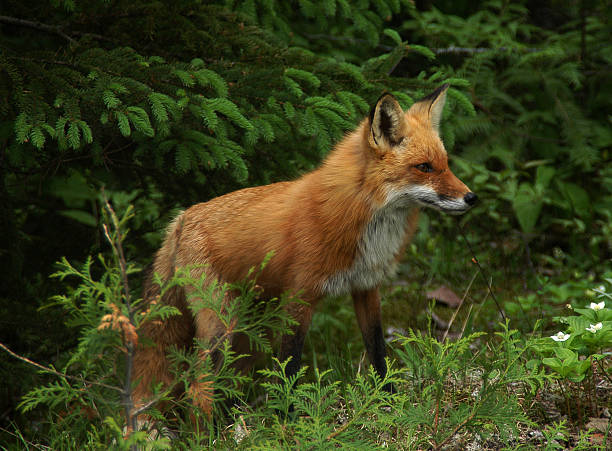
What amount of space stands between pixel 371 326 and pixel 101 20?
2870 millimetres

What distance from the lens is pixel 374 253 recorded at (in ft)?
11.6

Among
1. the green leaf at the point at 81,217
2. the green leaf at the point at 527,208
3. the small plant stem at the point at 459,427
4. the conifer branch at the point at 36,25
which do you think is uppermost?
the conifer branch at the point at 36,25

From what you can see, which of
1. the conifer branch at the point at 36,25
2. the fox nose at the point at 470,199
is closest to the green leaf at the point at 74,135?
the conifer branch at the point at 36,25

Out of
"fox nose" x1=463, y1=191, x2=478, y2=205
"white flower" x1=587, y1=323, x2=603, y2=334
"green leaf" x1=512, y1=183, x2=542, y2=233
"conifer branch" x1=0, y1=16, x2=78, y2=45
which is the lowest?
"green leaf" x1=512, y1=183, x2=542, y2=233

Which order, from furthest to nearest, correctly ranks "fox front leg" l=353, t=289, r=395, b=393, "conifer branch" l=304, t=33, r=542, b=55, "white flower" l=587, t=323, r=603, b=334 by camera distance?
"conifer branch" l=304, t=33, r=542, b=55 → "fox front leg" l=353, t=289, r=395, b=393 → "white flower" l=587, t=323, r=603, b=334

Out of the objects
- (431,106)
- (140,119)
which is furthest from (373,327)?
(140,119)

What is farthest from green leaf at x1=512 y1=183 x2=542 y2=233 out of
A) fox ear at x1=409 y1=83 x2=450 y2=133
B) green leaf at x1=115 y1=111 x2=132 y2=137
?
green leaf at x1=115 y1=111 x2=132 y2=137

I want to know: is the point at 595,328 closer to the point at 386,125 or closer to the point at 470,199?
the point at 470,199

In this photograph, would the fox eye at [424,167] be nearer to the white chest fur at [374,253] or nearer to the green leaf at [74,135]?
the white chest fur at [374,253]

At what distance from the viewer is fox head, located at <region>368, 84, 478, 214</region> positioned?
11.3 feet

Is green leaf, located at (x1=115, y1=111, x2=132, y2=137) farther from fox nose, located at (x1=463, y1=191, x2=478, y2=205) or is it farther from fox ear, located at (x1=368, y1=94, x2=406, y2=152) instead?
fox nose, located at (x1=463, y1=191, x2=478, y2=205)

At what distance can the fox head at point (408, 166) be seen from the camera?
3432mm

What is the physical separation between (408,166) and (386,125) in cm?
26

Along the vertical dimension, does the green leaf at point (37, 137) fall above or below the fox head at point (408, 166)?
above
